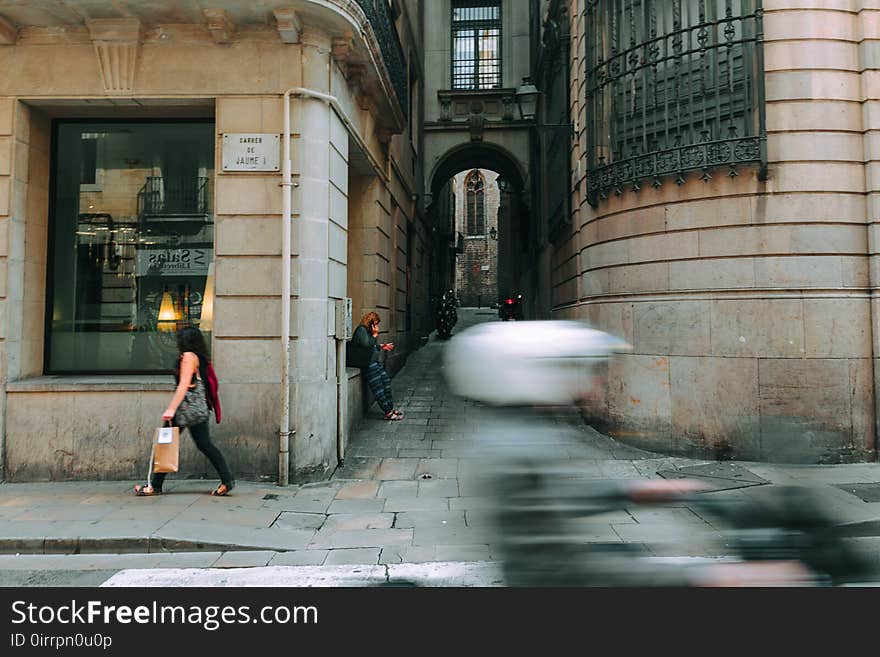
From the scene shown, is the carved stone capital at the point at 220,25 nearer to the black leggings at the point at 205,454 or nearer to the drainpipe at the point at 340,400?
the drainpipe at the point at 340,400

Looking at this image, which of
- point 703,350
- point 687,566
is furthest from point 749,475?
point 687,566

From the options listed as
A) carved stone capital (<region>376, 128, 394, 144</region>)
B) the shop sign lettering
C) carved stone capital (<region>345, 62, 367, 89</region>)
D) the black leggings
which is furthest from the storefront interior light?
carved stone capital (<region>376, 128, 394, 144</region>)

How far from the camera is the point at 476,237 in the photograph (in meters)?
59.3

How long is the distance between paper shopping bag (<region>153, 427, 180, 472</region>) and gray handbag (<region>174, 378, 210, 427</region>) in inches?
4.5

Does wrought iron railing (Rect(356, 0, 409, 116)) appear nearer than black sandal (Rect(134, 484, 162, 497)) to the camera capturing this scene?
No

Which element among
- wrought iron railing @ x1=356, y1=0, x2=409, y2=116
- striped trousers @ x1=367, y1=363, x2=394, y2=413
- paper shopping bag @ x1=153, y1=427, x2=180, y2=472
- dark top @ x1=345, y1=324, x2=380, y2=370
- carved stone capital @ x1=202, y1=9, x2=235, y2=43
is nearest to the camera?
paper shopping bag @ x1=153, y1=427, x2=180, y2=472

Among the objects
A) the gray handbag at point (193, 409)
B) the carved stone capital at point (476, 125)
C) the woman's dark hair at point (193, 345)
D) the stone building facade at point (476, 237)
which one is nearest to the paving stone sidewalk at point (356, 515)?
the gray handbag at point (193, 409)

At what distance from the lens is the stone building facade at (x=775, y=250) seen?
7441 millimetres

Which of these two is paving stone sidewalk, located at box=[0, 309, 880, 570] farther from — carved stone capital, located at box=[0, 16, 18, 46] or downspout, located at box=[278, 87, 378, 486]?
carved stone capital, located at box=[0, 16, 18, 46]

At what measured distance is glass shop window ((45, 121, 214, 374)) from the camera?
7.71 meters

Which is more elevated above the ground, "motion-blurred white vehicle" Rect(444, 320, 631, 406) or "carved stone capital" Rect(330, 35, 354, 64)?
"carved stone capital" Rect(330, 35, 354, 64)

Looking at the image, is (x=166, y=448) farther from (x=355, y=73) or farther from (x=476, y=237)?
(x=476, y=237)

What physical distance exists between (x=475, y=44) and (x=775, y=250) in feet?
50.7

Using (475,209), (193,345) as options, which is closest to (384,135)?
(193,345)
